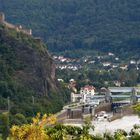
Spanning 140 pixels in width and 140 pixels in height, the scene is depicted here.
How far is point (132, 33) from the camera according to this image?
436ft

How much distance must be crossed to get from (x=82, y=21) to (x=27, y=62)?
7868 centimetres

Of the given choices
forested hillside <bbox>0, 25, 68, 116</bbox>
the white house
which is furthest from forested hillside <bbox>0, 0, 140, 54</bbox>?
forested hillside <bbox>0, 25, 68, 116</bbox>

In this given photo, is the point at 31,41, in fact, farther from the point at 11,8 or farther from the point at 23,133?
the point at 11,8

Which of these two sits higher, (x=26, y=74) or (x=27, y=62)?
(x=27, y=62)

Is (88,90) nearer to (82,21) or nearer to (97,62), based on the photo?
(97,62)

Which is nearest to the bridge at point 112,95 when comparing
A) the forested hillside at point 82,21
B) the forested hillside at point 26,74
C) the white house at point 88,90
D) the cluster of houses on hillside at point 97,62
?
the white house at point 88,90

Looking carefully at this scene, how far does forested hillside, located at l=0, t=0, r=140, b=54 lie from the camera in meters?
130

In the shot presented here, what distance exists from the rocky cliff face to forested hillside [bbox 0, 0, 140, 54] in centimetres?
5526

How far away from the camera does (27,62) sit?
218ft

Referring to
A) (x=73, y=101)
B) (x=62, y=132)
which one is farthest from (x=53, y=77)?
(x=62, y=132)

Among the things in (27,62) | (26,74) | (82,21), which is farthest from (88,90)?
(82,21)

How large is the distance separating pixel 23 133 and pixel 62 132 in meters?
3.54

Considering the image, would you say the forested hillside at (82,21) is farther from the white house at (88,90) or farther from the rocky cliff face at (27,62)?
the rocky cliff face at (27,62)

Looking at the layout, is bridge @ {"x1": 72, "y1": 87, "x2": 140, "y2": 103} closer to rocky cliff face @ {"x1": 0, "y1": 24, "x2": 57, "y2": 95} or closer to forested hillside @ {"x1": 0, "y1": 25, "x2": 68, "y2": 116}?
forested hillside @ {"x1": 0, "y1": 25, "x2": 68, "y2": 116}
